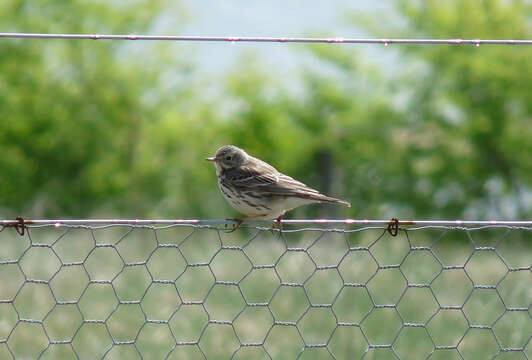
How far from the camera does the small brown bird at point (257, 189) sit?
13.4 ft

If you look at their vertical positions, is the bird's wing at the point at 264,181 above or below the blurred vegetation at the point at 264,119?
above

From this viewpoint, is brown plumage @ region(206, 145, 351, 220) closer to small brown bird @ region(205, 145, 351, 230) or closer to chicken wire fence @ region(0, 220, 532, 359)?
small brown bird @ region(205, 145, 351, 230)

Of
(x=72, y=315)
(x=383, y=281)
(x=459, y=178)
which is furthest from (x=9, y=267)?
(x=459, y=178)

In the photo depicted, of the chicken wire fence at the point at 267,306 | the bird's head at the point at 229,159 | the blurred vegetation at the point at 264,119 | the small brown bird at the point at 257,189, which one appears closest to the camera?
the chicken wire fence at the point at 267,306

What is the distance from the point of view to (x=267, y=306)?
10.2 feet

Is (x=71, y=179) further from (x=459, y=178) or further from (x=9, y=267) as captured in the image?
(x=9, y=267)

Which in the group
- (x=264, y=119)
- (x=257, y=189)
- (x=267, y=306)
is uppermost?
(x=267, y=306)

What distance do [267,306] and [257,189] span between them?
112 cm

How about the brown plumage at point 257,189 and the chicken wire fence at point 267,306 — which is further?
the brown plumage at point 257,189

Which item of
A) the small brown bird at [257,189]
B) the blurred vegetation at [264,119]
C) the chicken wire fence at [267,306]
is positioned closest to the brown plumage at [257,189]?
the small brown bird at [257,189]

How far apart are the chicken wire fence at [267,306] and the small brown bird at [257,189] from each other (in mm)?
216

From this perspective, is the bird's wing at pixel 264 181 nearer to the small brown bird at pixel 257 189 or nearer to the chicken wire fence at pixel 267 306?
the small brown bird at pixel 257 189

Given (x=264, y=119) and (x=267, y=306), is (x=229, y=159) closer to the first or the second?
(x=267, y=306)

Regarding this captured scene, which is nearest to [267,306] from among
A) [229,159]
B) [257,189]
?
[257,189]
